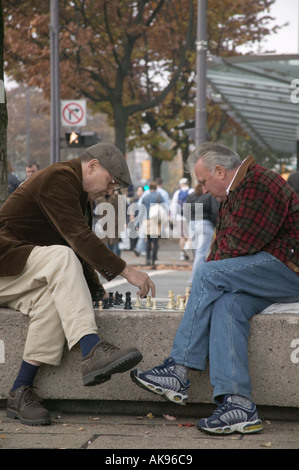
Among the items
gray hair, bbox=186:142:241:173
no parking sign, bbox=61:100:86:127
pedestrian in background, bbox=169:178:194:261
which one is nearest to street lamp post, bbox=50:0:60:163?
no parking sign, bbox=61:100:86:127

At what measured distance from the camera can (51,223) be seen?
4656mm

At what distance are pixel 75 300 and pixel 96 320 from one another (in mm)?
340

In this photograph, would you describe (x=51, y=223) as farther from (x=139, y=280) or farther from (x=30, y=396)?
(x=30, y=396)

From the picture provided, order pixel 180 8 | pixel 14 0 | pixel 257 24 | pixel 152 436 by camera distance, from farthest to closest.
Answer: pixel 257 24
pixel 180 8
pixel 14 0
pixel 152 436

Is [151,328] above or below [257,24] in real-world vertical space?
below

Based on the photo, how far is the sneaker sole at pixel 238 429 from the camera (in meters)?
4.14

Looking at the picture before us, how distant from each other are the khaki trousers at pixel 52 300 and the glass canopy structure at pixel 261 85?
1120 centimetres

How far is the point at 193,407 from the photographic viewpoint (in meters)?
4.68

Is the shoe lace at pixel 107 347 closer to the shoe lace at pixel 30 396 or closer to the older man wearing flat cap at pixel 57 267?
the older man wearing flat cap at pixel 57 267

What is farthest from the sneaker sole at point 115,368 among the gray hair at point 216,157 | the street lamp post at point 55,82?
the street lamp post at point 55,82

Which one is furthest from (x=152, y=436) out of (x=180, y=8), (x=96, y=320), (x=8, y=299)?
(x=180, y=8)

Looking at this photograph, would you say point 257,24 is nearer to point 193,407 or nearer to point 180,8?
point 180,8

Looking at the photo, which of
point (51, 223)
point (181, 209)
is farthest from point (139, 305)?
point (181, 209)

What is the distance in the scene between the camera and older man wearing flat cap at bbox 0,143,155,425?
170 inches
